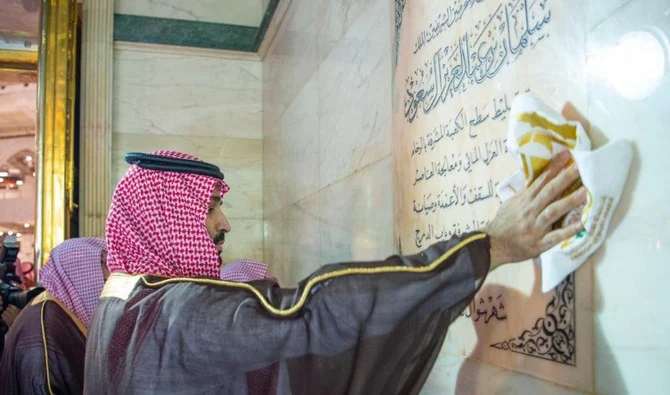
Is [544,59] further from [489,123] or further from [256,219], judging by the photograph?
[256,219]

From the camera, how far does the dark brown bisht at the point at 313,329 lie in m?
1.05

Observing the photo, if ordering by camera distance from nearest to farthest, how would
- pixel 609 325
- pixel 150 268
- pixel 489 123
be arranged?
pixel 609 325
pixel 489 123
pixel 150 268

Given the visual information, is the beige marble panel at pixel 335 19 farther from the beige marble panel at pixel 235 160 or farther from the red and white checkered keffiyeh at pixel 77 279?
the beige marble panel at pixel 235 160

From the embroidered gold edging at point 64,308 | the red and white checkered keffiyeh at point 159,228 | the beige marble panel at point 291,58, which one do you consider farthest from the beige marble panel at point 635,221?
the beige marble panel at point 291,58

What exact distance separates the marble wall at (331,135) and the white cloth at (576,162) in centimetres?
94

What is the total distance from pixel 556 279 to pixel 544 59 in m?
0.40

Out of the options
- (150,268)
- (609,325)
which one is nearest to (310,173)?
(150,268)

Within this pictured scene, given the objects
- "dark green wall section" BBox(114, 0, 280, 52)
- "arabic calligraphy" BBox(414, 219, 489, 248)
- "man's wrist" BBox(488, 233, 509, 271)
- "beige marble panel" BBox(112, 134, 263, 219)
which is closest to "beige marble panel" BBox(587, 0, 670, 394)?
"man's wrist" BBox(488, 233, 509, 271)

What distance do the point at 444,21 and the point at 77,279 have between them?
1.62m

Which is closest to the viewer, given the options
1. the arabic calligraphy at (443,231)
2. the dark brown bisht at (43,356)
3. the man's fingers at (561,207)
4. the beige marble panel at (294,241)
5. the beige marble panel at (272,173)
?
the man's fingers at (561,207)

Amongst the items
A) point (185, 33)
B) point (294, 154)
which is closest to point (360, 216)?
point (294, 154)

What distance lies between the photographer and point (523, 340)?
123 centimetres

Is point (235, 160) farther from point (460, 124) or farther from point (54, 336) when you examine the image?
point (460, 124)

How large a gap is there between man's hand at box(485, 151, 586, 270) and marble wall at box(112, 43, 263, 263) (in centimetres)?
384
